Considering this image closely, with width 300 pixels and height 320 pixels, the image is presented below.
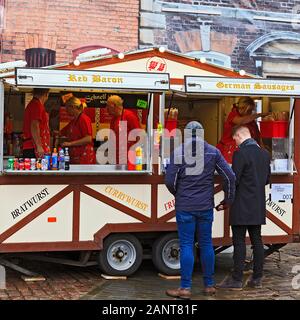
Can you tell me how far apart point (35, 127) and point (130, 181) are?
121 cm

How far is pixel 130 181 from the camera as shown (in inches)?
277

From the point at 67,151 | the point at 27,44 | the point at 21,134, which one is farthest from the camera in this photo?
the point at 27,44

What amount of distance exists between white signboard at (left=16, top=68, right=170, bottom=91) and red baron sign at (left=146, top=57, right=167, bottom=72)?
1.85 feet

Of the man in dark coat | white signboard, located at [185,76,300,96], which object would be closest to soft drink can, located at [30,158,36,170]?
white signboard, located at [185,76,300,96]

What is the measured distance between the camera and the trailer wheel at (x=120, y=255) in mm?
7055

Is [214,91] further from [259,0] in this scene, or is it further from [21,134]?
[259,0]

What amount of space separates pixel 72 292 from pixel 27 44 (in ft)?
19.0

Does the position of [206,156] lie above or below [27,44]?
below

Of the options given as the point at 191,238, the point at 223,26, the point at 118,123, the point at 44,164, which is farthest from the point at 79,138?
the point at 223,26

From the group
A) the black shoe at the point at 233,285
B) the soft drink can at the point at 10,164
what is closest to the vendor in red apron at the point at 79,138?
the soft drink can at the point at 10,164

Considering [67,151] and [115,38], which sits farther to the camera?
[115,38]

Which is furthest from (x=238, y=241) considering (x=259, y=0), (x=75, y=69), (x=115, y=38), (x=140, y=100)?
(x=259, y=0)

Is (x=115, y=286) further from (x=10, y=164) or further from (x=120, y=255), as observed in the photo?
(x=10, y=164)
